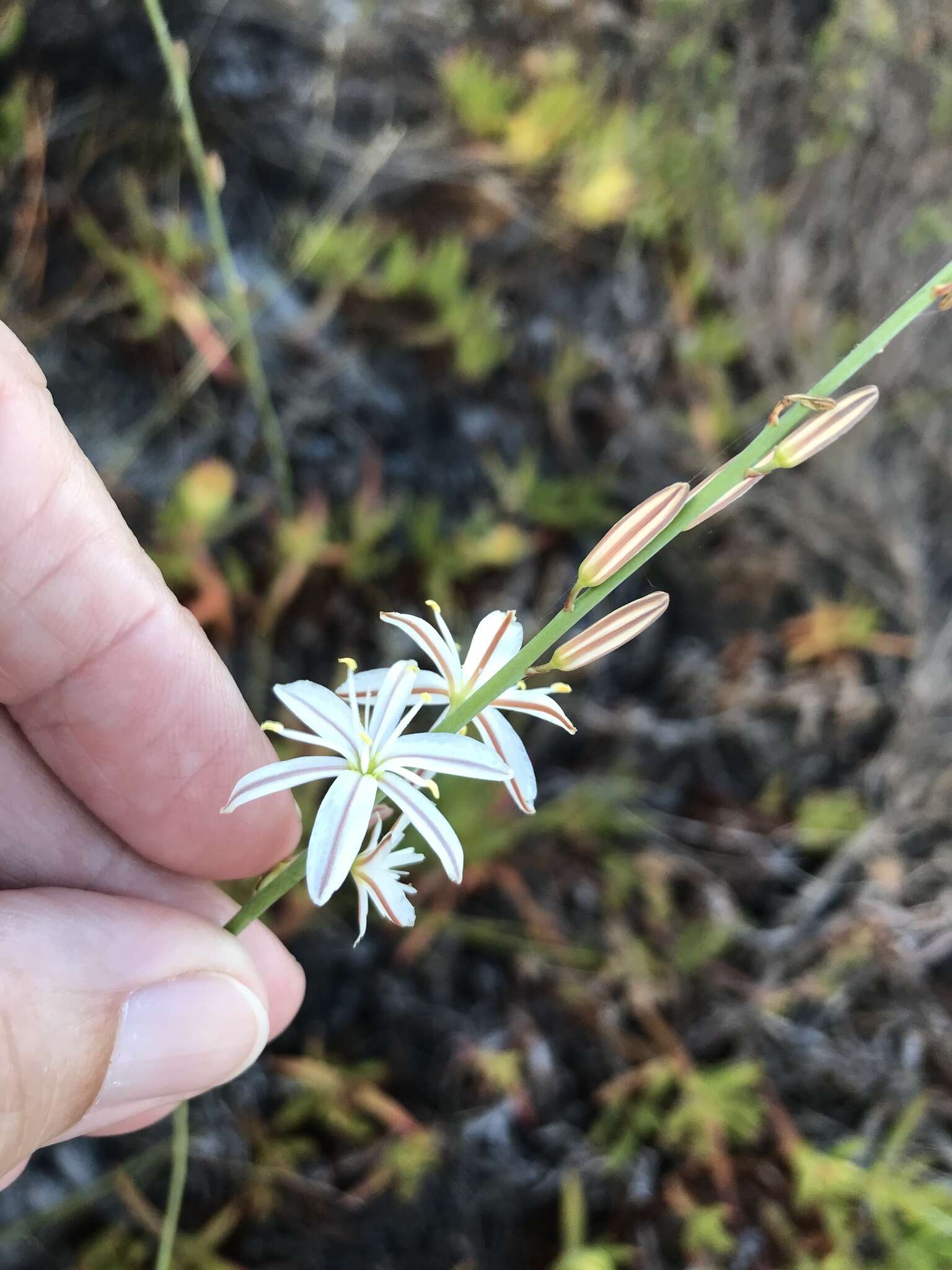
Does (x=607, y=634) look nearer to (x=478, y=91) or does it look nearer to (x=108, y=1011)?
(x=108, y=1011)

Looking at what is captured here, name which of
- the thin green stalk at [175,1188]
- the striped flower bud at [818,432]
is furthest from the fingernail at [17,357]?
the thin green stalk at [175,1188]

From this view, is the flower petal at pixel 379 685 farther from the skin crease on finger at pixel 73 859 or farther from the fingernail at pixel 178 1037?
the skin crease on finger at pixel 73 859

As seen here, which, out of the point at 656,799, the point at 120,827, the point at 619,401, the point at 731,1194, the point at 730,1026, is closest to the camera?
the point at 120,827

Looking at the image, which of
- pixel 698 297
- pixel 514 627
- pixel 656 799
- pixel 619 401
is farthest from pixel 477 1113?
pixel 698 297

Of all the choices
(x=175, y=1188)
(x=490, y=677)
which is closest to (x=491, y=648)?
(x=490, y=677)

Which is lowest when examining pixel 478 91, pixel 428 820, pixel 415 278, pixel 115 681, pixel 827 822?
pixel 827 822

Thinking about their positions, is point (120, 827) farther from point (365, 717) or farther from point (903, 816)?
point (903, 816)
